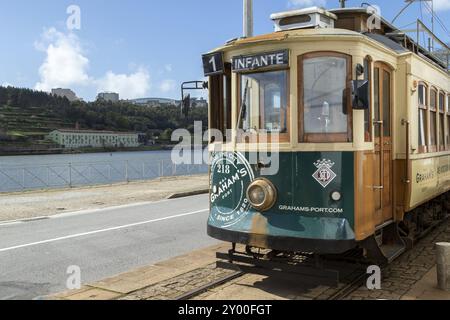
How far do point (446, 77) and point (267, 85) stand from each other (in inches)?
234

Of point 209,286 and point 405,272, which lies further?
point 405,272

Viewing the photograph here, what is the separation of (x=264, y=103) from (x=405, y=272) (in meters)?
3.44

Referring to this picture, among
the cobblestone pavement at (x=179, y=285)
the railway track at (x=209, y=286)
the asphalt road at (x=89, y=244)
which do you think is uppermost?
the railway track at (x=209, y=286)

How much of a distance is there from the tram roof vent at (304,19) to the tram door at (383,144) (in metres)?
1.03

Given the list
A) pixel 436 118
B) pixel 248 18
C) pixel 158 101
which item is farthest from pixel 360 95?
pixel 158 101

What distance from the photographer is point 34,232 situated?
38.8 feet

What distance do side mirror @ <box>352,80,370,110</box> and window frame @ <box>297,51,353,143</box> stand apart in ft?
0.41

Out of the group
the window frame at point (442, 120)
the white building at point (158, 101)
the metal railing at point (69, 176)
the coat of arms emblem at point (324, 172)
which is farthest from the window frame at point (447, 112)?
the metal railing at point (69, 176)

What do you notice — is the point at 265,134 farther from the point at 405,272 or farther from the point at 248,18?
the point at 248,18

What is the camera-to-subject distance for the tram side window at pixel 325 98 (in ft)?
19.4

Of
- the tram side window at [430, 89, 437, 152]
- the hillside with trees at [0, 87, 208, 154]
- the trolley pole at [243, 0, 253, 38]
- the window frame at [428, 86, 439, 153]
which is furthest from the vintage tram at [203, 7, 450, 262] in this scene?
the hillside with trees at [0, 87, 208, 154]

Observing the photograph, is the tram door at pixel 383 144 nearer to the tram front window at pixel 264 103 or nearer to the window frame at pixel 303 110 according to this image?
the window frame at pixel 303 110

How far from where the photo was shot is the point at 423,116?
843 cm

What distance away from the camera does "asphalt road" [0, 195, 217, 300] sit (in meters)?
7.54
